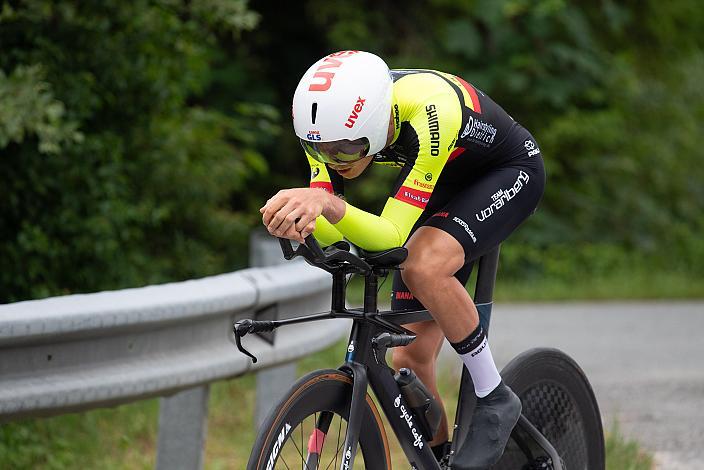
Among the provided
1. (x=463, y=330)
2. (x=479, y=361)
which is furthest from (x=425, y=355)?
(x=463, y=330)

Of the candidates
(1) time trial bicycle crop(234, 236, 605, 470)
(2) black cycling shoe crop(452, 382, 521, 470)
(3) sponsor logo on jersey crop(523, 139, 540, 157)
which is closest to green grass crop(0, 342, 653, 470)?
(1) time trial bicycle crop(234, 236, 605, 470)

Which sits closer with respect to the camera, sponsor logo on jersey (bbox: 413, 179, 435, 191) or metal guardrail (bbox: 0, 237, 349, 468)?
sponsor logo on jersey (bbox: 413, 179, 435, 191)

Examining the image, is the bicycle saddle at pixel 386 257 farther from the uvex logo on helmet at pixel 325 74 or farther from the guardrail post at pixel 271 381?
the guardrail post at pixel 271 381

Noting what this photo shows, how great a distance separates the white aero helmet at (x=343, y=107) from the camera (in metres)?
3.64

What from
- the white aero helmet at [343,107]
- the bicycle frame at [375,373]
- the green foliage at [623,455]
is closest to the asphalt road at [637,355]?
the green foliage at [623,455]

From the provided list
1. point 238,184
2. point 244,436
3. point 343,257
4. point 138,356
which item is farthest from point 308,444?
point 238,184

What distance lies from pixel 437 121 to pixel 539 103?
10.4 meters

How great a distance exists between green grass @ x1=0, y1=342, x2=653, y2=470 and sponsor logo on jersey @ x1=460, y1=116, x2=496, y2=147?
82.3 inches

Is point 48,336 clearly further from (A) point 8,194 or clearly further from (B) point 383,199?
(B) point 383,199

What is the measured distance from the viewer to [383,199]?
44.6ft

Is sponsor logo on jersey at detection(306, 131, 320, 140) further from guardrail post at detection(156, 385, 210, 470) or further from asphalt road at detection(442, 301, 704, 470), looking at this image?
asphalt road at detection(442, 301, 704, 470)

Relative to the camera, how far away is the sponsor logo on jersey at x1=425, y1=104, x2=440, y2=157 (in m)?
3.82

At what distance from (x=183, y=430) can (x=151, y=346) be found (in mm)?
695

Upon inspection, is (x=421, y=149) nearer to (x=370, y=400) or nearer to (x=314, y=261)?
(x=314, y=261)
